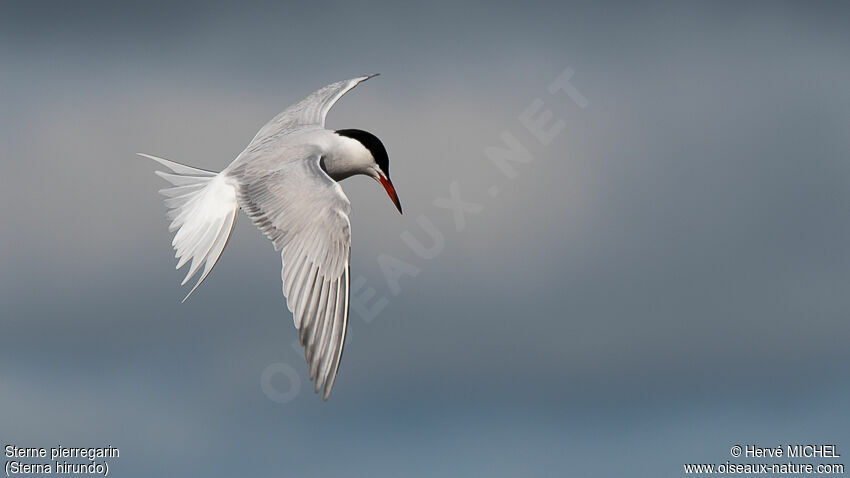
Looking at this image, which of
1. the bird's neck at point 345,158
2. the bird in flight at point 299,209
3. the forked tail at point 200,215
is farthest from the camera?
the bird's neck at point 345,158

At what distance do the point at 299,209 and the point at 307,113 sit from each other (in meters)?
2.42

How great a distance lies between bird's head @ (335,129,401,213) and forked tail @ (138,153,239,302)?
1.16 metres

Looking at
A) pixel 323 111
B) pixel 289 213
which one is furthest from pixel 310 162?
pixel 323 111

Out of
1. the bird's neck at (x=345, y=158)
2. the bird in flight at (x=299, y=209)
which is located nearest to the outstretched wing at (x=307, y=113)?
the bird in flight at (x=299, y=209)

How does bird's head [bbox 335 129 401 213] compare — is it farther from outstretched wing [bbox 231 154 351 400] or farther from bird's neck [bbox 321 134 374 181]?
outstretched wing [bbox 231 154 351 400]

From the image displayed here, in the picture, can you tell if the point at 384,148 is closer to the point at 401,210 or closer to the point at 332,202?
the point at 401,210

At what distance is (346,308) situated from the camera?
541 cm

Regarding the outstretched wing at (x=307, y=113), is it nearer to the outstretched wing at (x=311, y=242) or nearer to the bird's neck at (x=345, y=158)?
the bird's neck at (x=345, y=158)

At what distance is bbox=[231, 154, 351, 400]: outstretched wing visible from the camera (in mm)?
5234

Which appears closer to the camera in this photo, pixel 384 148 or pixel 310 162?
pixel 310 162

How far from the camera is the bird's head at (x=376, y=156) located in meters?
7.33

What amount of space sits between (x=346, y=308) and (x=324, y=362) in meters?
0.39

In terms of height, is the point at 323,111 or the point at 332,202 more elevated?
the point at 323,111

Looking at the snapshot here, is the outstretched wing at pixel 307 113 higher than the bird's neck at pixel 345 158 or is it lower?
higher
